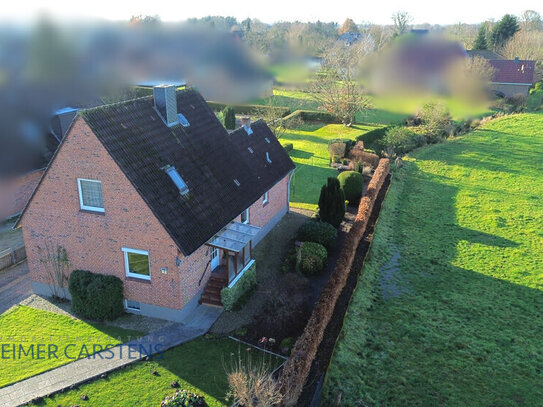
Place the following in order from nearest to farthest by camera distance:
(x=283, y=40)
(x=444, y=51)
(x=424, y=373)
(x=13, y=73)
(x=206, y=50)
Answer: (x=424, y=373) < (x=444, y=51) < (x=206, y=50) < (x=13, y=73) < (x=283, y=40)

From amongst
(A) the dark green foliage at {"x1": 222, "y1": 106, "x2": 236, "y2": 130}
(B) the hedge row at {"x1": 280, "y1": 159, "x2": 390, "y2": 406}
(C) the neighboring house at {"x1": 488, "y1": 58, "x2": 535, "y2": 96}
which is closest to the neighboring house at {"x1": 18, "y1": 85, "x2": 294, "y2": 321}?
(B) the hedge row at {"x1": 280, "y1": 159, "x2": 390, "y2": 406}

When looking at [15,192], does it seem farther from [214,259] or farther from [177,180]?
[214,259]

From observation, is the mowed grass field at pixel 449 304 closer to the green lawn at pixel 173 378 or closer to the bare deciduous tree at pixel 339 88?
the green lawn at pixel 173 378

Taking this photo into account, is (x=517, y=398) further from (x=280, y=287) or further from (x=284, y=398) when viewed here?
(x=280, y=287)

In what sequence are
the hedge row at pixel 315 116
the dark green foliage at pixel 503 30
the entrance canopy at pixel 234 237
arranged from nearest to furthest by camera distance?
the entrance canopy at pixel 234 237
the hedge row at pixel 315 116
the dark green foliage at pixel 503 30

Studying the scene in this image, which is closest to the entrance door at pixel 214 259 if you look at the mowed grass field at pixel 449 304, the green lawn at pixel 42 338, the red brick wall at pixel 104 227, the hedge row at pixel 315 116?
the red brick wall at pixel 104 227

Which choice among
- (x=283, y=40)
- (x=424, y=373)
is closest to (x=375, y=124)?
(x=283, y=40)
